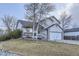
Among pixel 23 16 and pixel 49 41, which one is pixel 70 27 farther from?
pixel 23 16

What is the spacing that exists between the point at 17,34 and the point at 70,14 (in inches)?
19.5

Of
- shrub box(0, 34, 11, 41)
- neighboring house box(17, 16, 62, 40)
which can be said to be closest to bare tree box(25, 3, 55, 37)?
neighboring house box(17, 16, 62, 40)

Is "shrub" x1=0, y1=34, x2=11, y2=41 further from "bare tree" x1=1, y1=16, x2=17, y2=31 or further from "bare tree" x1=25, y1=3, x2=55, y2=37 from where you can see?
"bare tree" x1=25, y1=3, x2=55, y2=37

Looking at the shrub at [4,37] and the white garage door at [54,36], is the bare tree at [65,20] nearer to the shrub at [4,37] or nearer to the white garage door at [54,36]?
the white garage door at [54,36]

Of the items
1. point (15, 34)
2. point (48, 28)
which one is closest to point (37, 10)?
Result: point (48, 28)

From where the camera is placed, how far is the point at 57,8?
87.5 inches

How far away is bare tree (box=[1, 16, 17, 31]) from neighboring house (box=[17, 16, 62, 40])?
0.05m

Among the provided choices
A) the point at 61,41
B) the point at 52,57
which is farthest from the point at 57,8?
the point at 52,57

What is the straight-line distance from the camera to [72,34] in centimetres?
220

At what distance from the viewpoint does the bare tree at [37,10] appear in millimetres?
2217

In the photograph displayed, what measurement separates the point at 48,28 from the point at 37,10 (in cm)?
18

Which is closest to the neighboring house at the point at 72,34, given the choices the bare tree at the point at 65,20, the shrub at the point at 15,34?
the bare tree at the point at 65,20

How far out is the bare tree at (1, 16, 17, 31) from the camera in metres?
2.22

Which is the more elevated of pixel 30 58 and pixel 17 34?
pixel 17 34
